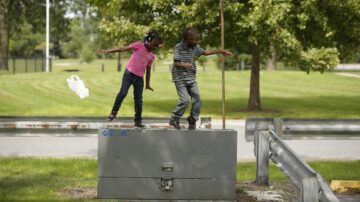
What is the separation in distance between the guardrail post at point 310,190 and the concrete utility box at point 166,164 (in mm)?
1841

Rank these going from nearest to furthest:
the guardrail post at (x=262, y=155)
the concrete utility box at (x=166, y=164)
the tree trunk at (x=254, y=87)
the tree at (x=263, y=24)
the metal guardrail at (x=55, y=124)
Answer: the concrete utility box at (x=166, y=164) < the guardrail post at (x=262, y=155) < the metal guardrail at (x=55, y=124) < the tree at (x=263, y=24) < the tree trunk at (x=254, y=87)

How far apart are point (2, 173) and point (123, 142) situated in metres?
3.17

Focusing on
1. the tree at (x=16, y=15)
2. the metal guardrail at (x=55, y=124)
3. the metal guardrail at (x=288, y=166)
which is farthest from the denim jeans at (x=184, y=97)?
the tree at (x=16, y=15)

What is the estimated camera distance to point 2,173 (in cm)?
1024

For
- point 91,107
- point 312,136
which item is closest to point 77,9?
point 91,107

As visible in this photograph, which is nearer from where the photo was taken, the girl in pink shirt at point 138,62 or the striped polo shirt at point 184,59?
the striped polo shirt at point 184,59

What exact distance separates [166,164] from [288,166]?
1375 mm

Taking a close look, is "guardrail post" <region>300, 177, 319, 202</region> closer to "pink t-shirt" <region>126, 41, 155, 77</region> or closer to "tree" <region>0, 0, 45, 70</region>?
"pink t-shirt" <region>126, 41, 155, 77</region>

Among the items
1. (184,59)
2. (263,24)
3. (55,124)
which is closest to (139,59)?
(184,59)

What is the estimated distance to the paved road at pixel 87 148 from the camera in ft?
42.2

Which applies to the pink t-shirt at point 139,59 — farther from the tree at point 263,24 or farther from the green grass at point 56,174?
the tree at point 263,24

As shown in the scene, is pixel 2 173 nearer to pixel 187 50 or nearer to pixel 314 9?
pixel 187 50

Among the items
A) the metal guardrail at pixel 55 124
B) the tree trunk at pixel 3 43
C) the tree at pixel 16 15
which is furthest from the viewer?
the tree trunk at pixel 3 43

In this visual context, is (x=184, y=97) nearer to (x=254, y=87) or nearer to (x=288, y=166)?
(x=288, y=166)
